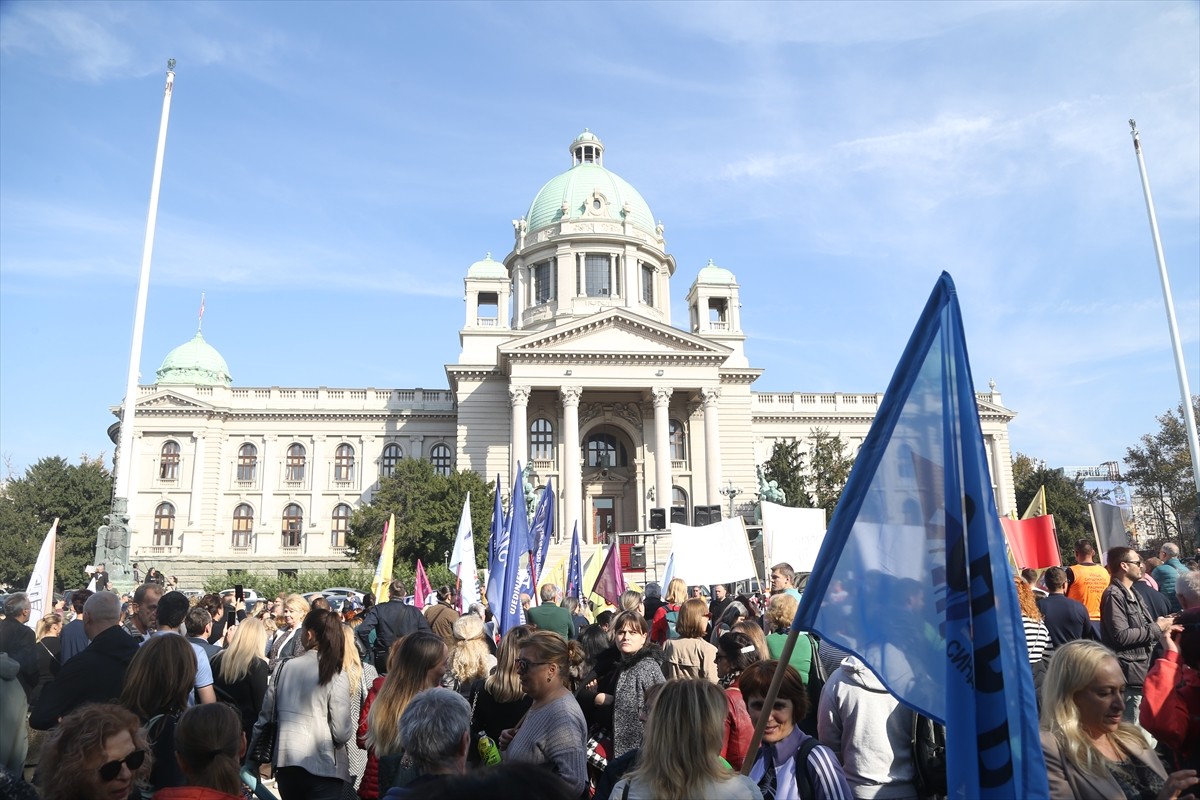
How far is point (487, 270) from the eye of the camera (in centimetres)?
5362

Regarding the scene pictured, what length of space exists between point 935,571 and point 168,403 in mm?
54861

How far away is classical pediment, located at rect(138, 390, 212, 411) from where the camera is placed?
1986 inches

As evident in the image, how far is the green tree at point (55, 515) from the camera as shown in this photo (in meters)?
47.9

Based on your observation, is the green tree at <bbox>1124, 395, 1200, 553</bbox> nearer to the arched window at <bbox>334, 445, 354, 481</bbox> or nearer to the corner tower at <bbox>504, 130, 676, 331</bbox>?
the corner tower at <bbox>504, 130, 676, 331</bbox>

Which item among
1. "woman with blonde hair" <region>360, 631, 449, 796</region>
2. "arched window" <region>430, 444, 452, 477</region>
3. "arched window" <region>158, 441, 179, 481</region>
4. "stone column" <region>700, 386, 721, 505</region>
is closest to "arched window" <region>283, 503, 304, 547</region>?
"arched window" <region>158, 441, 179, 481</region>

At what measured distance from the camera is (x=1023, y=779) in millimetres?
2891

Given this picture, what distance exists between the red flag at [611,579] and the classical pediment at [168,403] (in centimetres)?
4366

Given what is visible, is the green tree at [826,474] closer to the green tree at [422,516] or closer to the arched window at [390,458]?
the green tree at [422,516]

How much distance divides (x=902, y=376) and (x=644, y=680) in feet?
9.53

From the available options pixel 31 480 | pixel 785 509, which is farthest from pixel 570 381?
pixel 31 480

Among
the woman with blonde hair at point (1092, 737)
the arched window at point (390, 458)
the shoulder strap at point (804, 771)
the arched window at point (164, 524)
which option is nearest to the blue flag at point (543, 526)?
the shoulder strap at point (804, 771)

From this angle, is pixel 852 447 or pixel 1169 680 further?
pixel 852 447

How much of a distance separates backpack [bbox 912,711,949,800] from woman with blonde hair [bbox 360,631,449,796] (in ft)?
8.68

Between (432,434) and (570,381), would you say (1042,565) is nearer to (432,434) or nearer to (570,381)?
(570,381)
